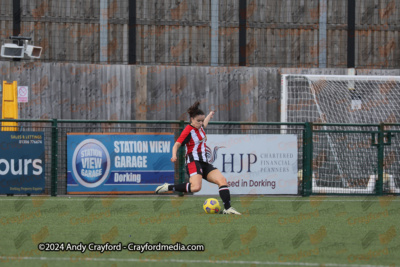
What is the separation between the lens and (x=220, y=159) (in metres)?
16.3

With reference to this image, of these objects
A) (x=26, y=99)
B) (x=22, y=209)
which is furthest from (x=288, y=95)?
(x=22, y=209)

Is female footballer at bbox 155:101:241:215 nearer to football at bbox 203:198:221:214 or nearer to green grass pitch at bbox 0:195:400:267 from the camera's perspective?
football at bbox 203:198:221:214

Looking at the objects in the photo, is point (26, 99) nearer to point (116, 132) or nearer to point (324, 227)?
point (116, 132)

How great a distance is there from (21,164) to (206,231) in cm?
756

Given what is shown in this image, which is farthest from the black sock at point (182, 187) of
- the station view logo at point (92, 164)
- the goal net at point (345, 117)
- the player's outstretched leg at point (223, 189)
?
the goal net at point (345, 117)

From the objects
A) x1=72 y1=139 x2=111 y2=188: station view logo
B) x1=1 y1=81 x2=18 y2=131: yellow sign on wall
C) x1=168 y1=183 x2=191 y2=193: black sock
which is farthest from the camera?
x1=1 y1=81 x2=18 y2=131: yellow sign on wall

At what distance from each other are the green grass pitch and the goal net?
219cm

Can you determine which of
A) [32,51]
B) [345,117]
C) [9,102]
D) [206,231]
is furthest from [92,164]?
[345,117]

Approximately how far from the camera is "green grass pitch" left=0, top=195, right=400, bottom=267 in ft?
23.7

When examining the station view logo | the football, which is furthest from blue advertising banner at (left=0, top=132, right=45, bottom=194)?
the football

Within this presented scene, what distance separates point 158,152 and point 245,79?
16.5 ft

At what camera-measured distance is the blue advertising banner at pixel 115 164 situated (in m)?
15.9

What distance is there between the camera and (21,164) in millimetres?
15789

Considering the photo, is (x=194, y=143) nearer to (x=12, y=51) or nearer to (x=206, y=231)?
(x=206, y=231)
